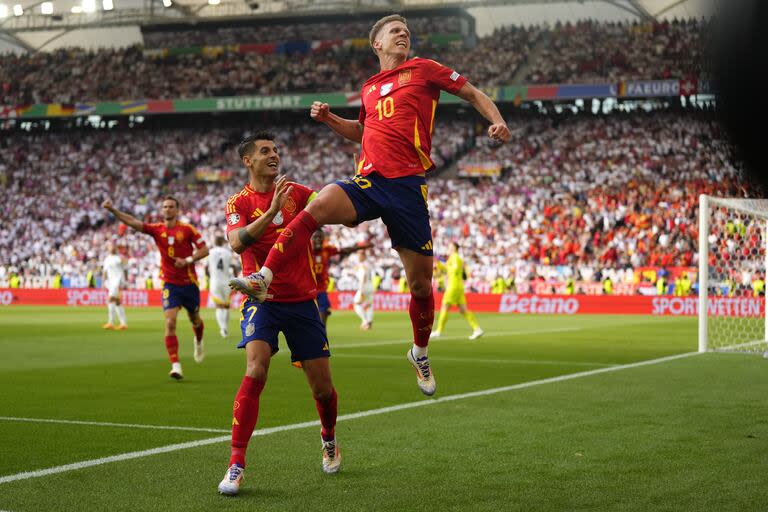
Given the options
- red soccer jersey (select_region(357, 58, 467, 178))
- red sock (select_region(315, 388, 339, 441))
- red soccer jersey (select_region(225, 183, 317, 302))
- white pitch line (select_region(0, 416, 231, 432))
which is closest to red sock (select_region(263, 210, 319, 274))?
red soccer jersey (select_region(225, 183, 317, 302))

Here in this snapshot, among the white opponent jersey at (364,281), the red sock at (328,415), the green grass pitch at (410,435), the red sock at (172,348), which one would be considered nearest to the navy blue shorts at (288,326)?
the red sock at (328,415)

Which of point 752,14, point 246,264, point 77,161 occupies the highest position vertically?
point 77,161

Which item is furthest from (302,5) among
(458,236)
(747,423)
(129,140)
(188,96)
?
(747,423)

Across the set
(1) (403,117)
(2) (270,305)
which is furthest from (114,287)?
(1) (403,117)

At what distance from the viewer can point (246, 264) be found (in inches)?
278

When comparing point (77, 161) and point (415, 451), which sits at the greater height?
point (77, 161)

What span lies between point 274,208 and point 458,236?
35.6m

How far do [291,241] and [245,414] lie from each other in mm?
1168

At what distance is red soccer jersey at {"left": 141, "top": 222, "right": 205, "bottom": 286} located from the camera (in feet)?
46.5

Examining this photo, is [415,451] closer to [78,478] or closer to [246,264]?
[246,264]

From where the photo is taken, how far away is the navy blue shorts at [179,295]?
14.3 metres

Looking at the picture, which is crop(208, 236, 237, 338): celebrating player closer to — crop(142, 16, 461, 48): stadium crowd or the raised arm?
the raised arm

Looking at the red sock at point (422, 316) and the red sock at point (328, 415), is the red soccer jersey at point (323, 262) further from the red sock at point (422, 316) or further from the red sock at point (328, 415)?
the red sock at point (328, 415)

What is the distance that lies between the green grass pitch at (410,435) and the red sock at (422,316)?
901 millimetres
